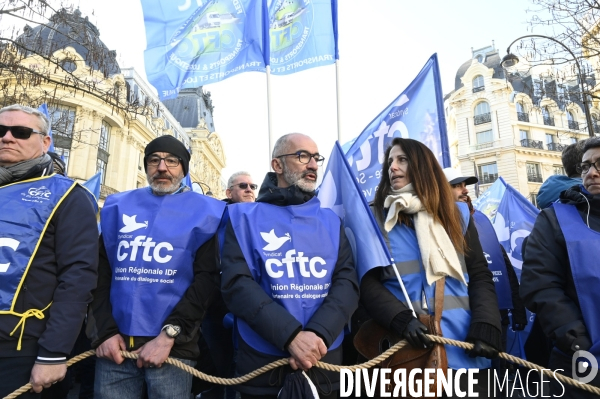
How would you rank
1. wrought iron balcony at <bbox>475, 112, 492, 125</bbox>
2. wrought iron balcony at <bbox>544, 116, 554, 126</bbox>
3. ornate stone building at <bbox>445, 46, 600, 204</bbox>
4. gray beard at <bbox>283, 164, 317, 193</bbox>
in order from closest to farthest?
gray beard at <bbox>283, 164, 317, 193</bbox> < ornate stone building at <bbox>445, 46, 600, 204</bbox> < wrought iron balcony at <bbox>475, 112, 492, 125</bbox> < wrought iron balcony at <bbox>544, 116, 554, 126</bbox>

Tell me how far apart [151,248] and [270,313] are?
0.92 meters

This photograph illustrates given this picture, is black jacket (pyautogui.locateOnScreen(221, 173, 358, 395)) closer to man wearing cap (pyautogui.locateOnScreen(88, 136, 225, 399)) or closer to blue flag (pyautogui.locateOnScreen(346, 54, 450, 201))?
man wearing cap (pyautogui.locateOnScreen(88, 136, 225, 399))

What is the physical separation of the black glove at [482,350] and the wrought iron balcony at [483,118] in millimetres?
46797

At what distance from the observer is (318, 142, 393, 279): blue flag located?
2.63 m

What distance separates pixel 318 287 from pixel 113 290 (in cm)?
131

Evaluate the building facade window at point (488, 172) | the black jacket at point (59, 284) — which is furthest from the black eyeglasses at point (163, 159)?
the building facade window at point (488, 172)

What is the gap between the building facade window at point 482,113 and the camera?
4441cm

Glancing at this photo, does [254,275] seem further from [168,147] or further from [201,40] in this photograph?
[201,40]

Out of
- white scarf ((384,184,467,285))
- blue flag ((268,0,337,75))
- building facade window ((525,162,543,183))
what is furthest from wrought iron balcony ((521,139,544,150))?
white scarf ((384,184,467,285))

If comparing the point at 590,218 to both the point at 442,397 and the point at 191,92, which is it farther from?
the point at 191,92

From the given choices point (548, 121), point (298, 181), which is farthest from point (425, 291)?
point (548, 121)

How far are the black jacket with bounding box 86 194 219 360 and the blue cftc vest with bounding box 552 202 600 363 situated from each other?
216 cm

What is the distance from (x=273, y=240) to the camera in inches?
102

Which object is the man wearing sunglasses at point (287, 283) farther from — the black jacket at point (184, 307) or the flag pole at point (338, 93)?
the flag pole at point (338, 93)
